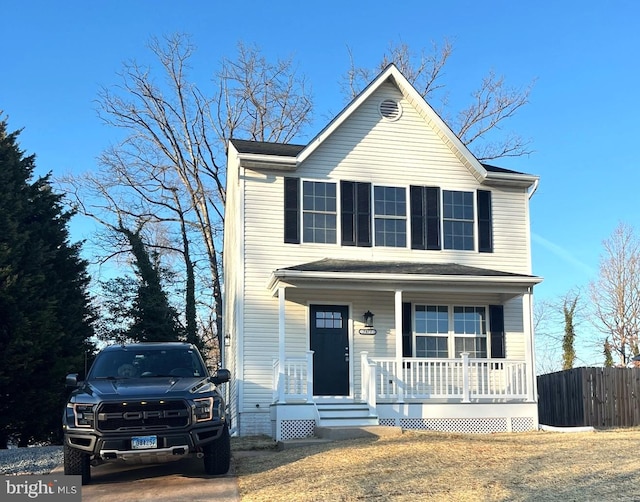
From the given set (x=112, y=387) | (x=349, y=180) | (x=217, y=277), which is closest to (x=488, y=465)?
(x=112, y=387)

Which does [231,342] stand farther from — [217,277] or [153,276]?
[217,277]

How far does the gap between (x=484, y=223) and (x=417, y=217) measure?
161 cm

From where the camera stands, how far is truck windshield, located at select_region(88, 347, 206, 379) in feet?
30.5

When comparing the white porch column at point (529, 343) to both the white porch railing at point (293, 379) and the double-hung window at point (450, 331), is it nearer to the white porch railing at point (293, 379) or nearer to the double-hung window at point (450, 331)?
the double-hung window at point (450, 331)

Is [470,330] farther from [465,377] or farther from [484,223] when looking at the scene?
[484,223]

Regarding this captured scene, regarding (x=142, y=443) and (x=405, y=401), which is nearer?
(x=142, y=443)

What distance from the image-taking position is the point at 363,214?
15.8 metres

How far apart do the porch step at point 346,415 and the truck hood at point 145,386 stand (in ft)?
15.7

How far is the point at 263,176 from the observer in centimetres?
1557

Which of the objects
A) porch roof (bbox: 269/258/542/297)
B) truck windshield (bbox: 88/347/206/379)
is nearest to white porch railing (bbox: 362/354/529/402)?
porch roof (bbox: 269/258/542/297)

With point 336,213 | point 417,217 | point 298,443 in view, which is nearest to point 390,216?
point 417,217

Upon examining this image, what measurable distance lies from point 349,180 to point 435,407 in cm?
525

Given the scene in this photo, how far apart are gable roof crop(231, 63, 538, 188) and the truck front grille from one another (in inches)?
323

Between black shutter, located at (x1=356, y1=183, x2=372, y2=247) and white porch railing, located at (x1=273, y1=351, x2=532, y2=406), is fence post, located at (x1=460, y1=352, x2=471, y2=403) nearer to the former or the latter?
white porch railing, located at (x1=273, y1=351, x2=532, y2=406)
